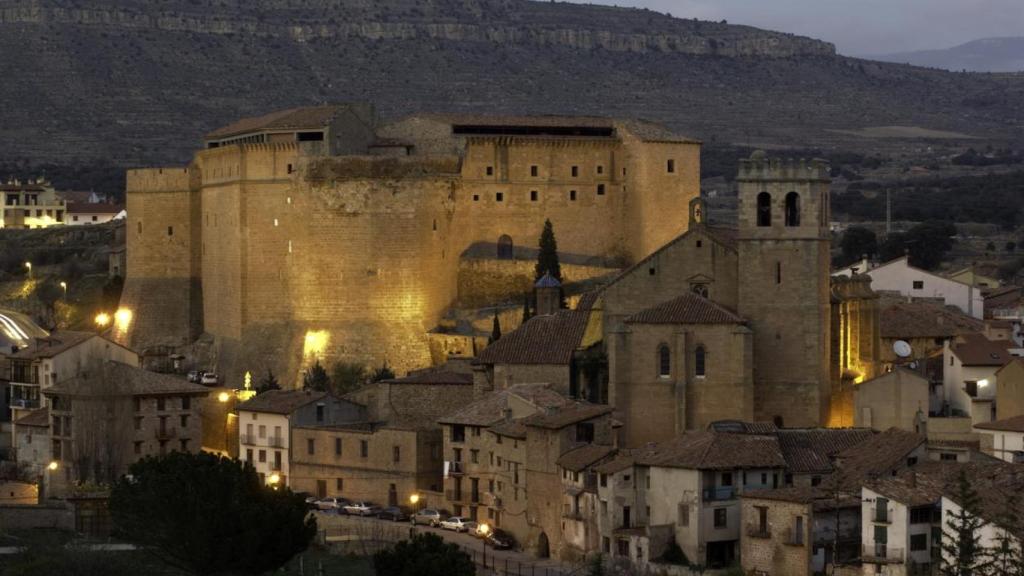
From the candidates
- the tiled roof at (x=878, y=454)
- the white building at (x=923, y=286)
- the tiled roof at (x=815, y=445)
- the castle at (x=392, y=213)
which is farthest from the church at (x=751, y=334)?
the white building at (x=923, y=286)

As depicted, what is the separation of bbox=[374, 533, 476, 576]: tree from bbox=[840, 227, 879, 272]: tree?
41811 mm

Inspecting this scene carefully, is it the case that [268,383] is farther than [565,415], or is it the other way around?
[268,383]

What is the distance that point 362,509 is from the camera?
5475 cm

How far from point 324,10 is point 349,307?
221ft

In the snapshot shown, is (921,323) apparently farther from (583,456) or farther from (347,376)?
(583,456)

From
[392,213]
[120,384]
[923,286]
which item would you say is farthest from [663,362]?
[923,286]

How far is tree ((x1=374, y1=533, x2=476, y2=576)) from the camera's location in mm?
43156

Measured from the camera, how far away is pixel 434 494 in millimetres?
55000

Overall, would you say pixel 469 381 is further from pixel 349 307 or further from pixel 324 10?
pixel 324 10

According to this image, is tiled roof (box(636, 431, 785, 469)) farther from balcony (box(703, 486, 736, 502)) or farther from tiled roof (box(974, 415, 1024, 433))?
tiled roof (box(974, 415, 1024, 433))

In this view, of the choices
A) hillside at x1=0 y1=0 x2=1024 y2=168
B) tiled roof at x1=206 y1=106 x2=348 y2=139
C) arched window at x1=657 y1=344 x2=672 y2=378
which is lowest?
arched window at x1=657 y1=344 x2=672 y2=378

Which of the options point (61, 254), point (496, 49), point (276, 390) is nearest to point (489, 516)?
point (276, 390)

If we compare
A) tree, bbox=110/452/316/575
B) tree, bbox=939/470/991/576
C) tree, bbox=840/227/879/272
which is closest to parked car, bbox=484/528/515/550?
tree, bbox=110/452/316/575

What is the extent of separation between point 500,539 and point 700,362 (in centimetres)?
560
